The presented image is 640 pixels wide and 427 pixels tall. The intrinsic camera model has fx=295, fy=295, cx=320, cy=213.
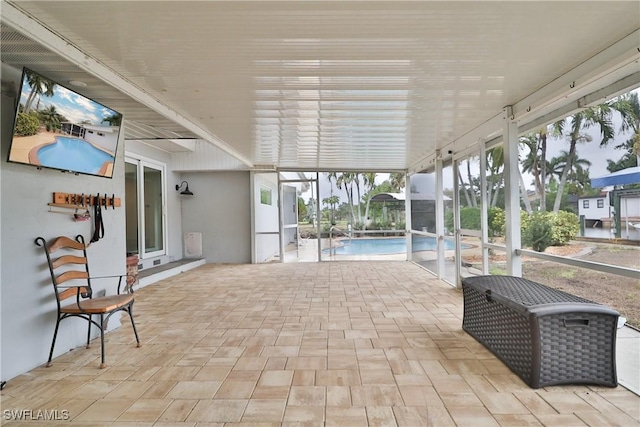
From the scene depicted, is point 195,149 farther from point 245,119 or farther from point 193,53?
point 193,53

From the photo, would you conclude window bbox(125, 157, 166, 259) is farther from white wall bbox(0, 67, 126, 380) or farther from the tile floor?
white wall bbox(0, 67, 126, 380)

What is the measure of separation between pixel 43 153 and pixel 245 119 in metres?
2.04

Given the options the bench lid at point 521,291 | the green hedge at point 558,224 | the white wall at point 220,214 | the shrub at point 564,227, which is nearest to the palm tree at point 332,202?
the white wall at point 220,214

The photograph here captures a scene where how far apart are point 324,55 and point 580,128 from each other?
250cm

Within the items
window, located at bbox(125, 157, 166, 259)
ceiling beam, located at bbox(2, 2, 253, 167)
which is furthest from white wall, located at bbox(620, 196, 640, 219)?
window, located at bbox(125, 157, 166, 259)

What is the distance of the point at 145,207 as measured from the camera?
612 cm

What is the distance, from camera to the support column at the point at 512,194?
129 inches

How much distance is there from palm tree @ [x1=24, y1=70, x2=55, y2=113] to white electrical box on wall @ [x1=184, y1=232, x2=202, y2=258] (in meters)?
5.33

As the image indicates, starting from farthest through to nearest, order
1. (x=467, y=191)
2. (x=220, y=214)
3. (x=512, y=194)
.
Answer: (x=220, y=214)
(x=467, y=191)
(x=512, y=194)

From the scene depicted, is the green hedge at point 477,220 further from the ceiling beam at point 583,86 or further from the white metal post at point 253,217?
the white metal post at point 253,217

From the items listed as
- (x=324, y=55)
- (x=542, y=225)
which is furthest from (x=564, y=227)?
(x=324, y=55)

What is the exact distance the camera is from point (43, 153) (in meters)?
2.35

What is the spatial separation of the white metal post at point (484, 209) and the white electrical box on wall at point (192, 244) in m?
6.22

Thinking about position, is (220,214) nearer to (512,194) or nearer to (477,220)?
(477,220)
